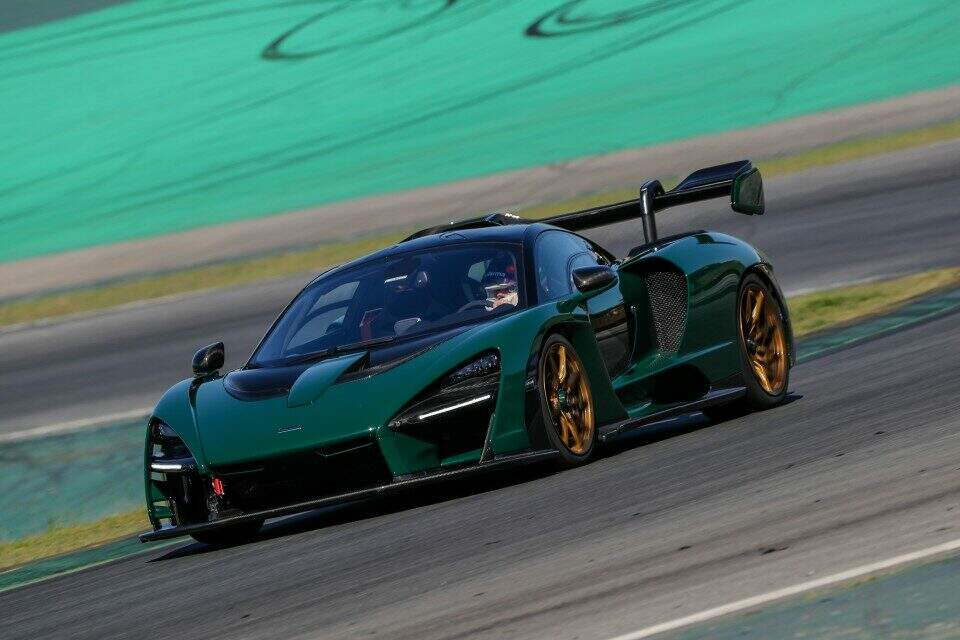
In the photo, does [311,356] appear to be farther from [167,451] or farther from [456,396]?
[456,396]

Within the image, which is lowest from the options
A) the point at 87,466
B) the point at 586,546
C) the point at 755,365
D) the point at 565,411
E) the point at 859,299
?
the point at 859,299

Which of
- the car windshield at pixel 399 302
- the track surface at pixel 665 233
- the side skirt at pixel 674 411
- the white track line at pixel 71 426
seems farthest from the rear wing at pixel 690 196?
the track surface at pixel 665 233

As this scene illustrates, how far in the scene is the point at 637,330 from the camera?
880 centimetres

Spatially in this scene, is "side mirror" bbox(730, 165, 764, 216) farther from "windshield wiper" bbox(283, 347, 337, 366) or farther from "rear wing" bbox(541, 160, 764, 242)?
"windshield wiper" bbox(283, 347, 337, 366)

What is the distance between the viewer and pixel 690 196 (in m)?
9.65

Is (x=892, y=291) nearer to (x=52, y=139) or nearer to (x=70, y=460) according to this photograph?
(x=70, y=460)

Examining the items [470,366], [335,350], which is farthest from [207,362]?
[470,366]

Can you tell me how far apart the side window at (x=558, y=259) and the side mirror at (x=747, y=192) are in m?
0.85

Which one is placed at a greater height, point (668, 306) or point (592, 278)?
point (592, 278)

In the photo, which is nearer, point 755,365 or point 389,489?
point 389,489

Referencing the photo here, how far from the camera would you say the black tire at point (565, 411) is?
297 inches

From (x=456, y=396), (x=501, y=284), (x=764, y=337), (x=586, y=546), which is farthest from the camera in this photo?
(x=764, y=337)

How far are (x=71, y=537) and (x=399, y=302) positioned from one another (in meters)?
2.58

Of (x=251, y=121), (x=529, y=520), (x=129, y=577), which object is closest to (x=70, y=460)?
(x=129, y=577)
